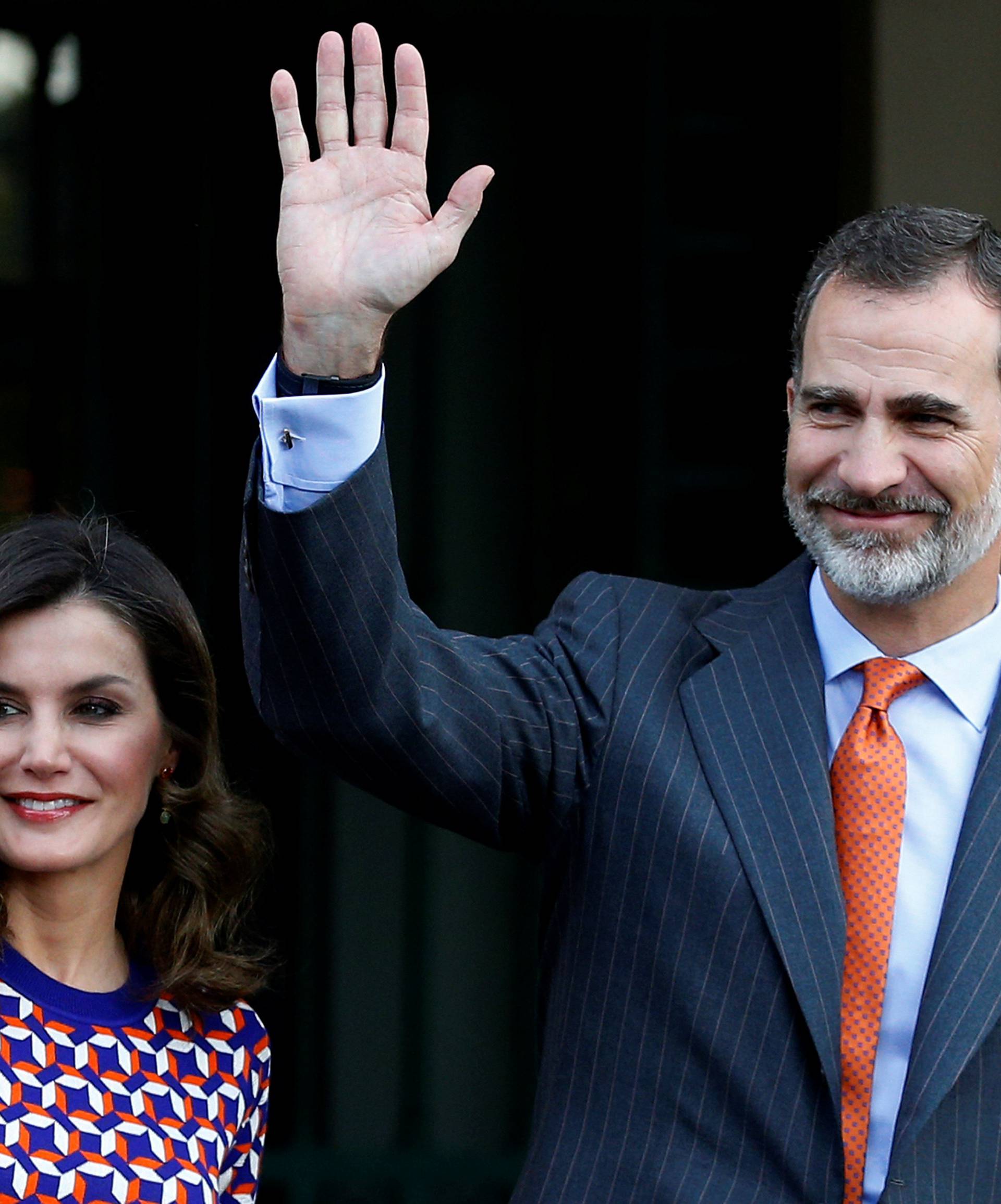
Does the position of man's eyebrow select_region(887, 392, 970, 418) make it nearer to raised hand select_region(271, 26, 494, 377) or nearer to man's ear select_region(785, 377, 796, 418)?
man's ear select_region(785, 377, 796, 418)

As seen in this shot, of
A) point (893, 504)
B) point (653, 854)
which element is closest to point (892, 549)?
point (893, 504)

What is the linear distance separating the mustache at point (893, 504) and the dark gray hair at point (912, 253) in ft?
0.60

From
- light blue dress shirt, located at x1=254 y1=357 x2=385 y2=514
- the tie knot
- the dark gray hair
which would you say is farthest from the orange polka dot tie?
light blue dress shirt, located at x1=254 y1=357 x2=385 y2=514

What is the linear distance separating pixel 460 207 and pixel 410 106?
0.36 feet

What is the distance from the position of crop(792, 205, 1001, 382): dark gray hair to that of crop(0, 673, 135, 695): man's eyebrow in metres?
0.82

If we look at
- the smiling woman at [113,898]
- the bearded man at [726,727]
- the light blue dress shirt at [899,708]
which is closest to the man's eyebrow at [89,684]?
the smiling woman at [113,898]

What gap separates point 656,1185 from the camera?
1.78 metres

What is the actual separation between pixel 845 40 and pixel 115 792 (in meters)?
1.95

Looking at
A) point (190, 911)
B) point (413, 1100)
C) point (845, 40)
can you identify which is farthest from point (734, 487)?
point (190, 911)

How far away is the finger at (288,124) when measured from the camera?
1.71 m

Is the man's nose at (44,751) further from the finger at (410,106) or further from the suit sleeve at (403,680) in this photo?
the finger at (410,106)

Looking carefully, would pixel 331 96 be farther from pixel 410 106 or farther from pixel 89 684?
pixel 89 684

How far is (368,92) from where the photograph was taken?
1.74 metres

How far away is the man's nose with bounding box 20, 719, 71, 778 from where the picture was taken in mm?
1925
